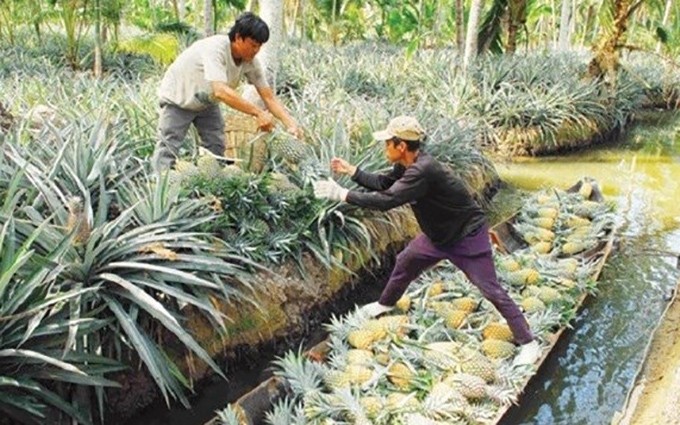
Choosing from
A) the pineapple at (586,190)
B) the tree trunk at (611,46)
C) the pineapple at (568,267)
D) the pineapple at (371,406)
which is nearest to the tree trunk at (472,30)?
the tree trunk at (611,46)

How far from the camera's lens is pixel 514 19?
13.9 metres

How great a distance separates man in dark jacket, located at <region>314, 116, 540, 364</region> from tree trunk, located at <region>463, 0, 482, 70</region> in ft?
24.9

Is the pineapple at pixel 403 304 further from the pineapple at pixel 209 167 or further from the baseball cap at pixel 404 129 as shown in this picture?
the pineapple at pixel 209 167

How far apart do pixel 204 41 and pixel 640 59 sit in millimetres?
19777

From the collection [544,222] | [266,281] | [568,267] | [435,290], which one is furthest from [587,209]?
[266,281]

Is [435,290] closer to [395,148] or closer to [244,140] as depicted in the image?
[395,148]

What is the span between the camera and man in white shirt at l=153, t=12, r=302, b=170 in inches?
176

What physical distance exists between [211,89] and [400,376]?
247cm

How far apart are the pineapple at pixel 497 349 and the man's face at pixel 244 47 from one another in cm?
260

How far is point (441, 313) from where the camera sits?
449 cm

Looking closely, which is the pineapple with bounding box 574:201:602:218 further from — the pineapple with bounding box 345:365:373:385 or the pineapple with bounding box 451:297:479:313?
the pineapple with bounding box 345:365:373:385

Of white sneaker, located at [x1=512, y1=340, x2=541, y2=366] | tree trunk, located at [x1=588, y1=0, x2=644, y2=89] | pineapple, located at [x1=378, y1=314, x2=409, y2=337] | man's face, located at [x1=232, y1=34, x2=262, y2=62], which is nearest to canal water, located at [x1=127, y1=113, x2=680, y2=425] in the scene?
white sneaker, located at [x1=512, y1=340, x2=541, y2=366]

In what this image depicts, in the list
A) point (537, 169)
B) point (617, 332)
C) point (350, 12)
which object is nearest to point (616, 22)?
point (537, 169)

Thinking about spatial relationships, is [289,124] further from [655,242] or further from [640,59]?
[640,59]
